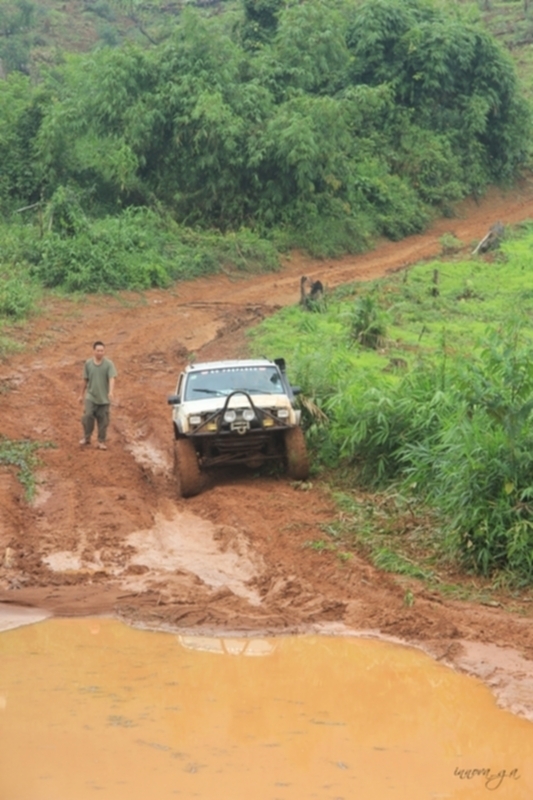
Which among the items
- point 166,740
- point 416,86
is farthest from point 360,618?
point 416,86

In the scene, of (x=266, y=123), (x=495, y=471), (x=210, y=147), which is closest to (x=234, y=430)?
(x=495, y=471)

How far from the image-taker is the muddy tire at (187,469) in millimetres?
12492

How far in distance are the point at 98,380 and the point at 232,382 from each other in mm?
2003

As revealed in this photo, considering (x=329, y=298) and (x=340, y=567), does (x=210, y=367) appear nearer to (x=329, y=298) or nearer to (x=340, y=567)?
(x=340, y=567)

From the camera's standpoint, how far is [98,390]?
14406 mm

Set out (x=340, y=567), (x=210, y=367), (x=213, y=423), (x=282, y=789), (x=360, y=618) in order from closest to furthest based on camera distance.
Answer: (x=282, y=789), (x=360, y=618), (x=340, y=567), (x=213, y=423), (x=210, y=367)

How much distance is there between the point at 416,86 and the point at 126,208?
13015 millimetres

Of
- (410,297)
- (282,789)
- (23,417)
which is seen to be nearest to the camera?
(282,789)

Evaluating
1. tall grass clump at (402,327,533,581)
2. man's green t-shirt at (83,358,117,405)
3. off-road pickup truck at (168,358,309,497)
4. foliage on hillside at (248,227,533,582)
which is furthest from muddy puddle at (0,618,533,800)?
man's green t-shirt at (83,358,117,405)

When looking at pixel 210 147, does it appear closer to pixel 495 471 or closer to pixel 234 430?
pixel 234 430

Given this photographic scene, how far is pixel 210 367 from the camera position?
540 inches

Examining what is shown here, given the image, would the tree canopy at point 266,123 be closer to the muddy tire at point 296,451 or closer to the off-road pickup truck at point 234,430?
the off-road pickup truck at point 234,430

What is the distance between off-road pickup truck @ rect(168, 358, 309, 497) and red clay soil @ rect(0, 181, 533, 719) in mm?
313

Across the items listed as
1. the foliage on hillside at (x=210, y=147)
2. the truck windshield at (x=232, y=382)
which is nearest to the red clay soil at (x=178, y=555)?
the truck windshield at (x=232, y=382)
